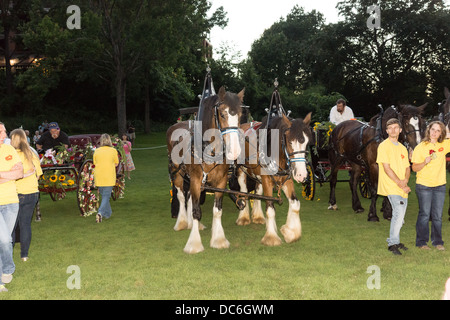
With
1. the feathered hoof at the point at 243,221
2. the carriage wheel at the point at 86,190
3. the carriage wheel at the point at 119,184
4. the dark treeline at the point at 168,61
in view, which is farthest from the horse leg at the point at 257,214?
the dark treeline at the point at 168,61

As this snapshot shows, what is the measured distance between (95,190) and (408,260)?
25.6 ft

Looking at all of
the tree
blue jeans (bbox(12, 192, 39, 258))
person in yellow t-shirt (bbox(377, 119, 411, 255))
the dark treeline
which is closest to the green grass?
blue jeans (bbox(12, 192, 39, 258))

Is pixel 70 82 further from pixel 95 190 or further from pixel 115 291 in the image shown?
pixel 115 291

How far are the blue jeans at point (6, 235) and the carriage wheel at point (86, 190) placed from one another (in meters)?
4.40

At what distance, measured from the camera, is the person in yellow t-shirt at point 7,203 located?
542cm

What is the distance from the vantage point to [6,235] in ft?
17.7

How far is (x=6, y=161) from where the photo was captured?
18.1ft

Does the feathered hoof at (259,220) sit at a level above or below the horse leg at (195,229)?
below

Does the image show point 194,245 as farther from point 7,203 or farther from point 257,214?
point 7,203

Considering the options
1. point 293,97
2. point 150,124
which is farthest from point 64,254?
point 293,97

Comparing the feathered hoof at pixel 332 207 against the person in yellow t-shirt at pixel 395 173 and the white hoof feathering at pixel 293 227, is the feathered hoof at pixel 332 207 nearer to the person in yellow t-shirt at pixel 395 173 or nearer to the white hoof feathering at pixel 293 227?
the white hoof feathering at pixel 293 227

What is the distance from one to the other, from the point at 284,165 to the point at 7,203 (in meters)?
4.14

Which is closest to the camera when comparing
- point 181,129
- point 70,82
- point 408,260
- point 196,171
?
point 408,260

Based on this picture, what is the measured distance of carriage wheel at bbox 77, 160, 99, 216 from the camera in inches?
397
